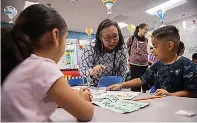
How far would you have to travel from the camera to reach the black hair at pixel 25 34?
465 millimetres

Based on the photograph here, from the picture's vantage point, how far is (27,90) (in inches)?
17.6

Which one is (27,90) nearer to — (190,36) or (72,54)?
(190,36)

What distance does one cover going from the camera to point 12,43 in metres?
0.48

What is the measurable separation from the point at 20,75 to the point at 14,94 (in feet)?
0.16

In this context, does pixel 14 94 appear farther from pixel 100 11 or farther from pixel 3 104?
pixel 100 11

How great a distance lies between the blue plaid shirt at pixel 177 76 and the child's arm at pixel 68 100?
75 centimetres

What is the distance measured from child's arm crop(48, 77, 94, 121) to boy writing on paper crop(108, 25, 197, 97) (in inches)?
25.7

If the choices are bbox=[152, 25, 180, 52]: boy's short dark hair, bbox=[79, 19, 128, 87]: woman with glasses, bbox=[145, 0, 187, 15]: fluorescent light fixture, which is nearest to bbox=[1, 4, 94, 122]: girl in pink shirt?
bbox=[152, 25, 180, 52]: boy's short dark hair

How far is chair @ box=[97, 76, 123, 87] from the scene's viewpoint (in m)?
1.39

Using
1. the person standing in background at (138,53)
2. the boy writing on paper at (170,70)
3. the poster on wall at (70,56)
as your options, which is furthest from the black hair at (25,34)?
the poster on wall at (70,56)

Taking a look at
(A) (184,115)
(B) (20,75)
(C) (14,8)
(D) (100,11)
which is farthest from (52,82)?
(D) (100,11)

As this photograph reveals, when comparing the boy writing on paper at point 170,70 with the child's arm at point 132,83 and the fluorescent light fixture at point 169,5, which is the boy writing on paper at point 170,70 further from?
the fluorescent light fixture at point 169,5

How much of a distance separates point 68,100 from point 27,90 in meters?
0.11

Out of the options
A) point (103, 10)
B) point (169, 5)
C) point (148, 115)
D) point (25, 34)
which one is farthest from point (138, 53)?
point (169, 5)
